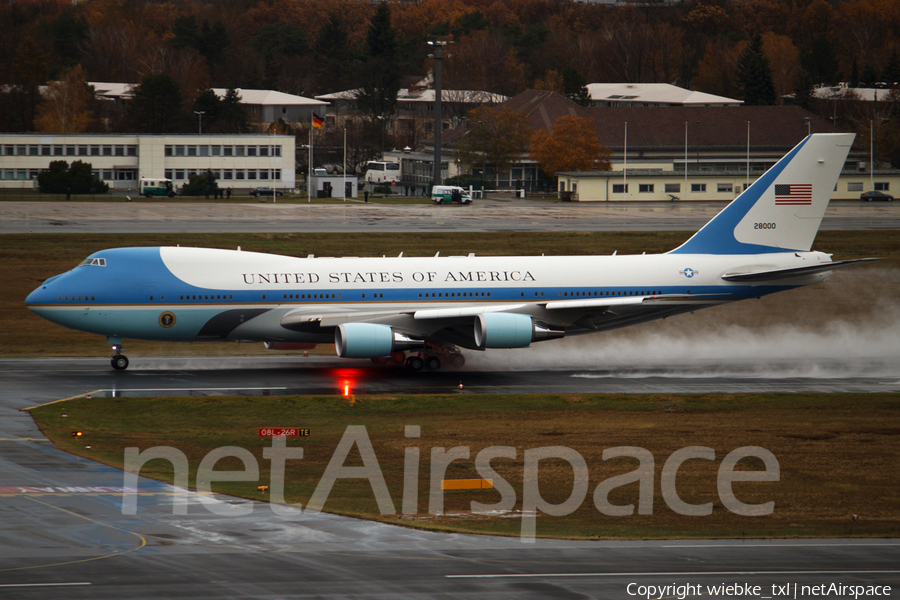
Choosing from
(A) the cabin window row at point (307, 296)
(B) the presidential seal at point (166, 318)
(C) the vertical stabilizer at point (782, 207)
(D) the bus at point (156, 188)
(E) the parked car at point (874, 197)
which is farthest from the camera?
(D) the bus at point (156, 188)

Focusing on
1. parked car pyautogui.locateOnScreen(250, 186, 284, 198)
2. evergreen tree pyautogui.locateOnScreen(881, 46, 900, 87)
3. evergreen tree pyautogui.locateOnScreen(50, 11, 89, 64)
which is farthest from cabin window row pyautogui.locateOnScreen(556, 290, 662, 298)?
evergreen tree pyautogui.locateOnScreen(50, 11, 89, 64)

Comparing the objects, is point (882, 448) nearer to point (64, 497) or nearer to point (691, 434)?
point (691, 434)

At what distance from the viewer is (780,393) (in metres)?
34.4

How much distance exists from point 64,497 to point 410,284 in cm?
1767

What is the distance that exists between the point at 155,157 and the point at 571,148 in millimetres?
51849

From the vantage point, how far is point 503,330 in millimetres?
35812

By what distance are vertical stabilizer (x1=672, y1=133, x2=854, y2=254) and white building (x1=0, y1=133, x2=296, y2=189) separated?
3470 inches

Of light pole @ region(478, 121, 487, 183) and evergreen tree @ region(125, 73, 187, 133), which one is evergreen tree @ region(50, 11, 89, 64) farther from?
light pole @ region(478, 121, 487, 183)

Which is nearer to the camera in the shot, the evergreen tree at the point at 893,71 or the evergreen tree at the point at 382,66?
the evergreen tree at the point at 893,71

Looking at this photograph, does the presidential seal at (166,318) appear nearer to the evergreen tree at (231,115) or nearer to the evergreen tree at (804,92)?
the evergreen tree at (231,115)

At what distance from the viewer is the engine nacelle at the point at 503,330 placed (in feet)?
117

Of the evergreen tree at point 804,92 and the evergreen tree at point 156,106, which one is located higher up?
the evergreen tree at point 804,92

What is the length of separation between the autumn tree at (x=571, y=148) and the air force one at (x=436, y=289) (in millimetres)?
83249

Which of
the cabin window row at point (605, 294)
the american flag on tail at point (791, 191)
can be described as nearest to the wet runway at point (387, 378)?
the cabin window row at point (605, 294)
